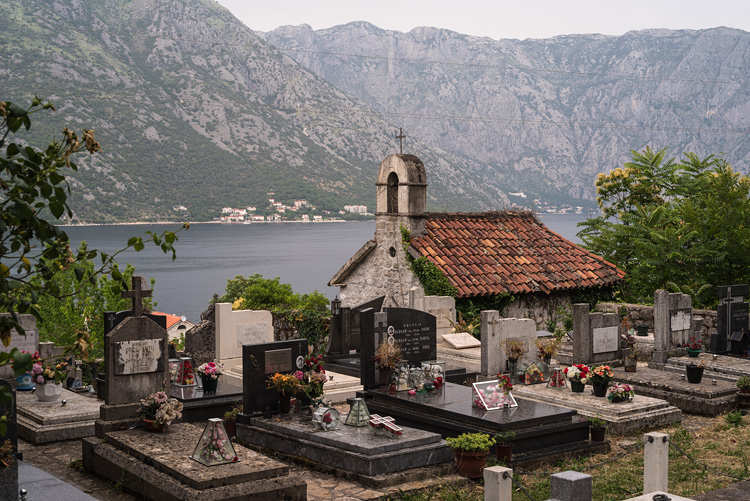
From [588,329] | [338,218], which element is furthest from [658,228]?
[338,218]

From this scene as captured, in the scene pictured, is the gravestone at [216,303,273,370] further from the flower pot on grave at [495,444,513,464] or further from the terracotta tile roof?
the flower pot on grave at [495,444,513,464]

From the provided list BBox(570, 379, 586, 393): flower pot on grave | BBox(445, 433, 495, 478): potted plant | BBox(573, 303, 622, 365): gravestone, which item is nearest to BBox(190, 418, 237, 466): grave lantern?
BBox(445, 433, 495, 478): potted plant

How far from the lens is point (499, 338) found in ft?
50.4

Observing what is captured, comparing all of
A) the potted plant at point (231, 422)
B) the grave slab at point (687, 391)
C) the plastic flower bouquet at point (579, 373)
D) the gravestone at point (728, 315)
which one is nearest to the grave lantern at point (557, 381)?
the plastic flower bouquet at point (579, 373)

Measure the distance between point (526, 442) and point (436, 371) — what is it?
7.66ft

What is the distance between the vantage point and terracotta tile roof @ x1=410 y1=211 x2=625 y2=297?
19.9m

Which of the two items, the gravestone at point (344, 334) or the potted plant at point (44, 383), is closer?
the potted plant at point (44, 383)

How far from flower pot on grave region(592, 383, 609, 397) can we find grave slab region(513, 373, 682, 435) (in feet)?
0.24

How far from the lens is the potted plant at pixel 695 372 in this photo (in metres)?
14.7

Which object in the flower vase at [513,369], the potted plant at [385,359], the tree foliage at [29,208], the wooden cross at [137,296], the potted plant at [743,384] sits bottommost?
the potted plant at [743,384]

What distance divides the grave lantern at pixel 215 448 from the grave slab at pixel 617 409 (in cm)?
591

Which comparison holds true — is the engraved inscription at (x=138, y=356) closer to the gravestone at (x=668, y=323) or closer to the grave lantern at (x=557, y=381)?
the grave lantern at (x=557, y=381)

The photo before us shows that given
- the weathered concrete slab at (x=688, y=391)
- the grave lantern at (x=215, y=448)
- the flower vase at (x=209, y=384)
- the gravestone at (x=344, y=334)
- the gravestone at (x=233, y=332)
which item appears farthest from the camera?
the gravestone at (x=344, y=334)

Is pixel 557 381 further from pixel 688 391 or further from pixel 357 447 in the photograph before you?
pixel 357 447
